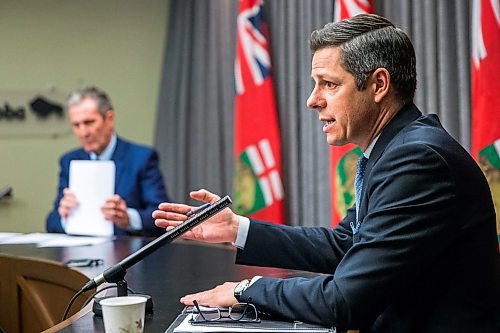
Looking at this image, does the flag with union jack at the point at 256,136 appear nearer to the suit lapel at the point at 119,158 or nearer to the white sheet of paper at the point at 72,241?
the suit lapel at the point at 119,158

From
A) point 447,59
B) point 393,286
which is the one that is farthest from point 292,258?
point 447,59

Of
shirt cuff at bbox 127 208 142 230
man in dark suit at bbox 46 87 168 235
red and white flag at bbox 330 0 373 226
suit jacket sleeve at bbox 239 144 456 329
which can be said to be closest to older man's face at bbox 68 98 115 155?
man in dark suit at bbox 46 87 168 235

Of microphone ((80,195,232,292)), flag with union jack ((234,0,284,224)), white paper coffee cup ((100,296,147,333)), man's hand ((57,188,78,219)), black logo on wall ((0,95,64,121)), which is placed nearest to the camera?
white paper coffee cup ((100,296,147,333))

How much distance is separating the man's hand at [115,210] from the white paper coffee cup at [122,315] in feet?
6.51

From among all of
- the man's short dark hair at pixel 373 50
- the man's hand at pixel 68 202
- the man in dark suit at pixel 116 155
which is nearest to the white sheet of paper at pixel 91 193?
the man's hand at pixel 68 202

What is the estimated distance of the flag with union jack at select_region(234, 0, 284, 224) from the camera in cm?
414

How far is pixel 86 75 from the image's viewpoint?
532 centimetres

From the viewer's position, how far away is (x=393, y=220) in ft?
4.67

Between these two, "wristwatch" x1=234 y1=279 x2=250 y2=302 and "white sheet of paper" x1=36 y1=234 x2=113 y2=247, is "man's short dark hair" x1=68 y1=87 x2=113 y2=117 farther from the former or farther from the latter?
"wristwatch" x1=234 y1=279 x2=250 y2=302

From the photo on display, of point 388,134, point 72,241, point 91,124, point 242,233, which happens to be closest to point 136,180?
point 91,124

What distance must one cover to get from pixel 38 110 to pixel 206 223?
369 cm

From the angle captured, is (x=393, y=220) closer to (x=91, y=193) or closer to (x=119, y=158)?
(x=91, y=193)

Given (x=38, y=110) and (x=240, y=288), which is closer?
(x=240, y=288)

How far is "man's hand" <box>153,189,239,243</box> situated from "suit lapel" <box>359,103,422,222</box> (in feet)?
1.39
